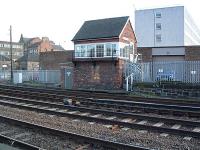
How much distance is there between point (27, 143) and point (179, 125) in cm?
569

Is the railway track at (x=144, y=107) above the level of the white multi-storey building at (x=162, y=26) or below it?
below

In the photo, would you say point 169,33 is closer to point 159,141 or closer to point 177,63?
point 177,63

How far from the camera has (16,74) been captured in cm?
4728

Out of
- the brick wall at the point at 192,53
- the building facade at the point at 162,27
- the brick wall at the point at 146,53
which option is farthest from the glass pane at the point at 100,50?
the building facade at the point at 162,27

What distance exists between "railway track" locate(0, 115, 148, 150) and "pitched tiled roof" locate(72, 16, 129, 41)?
904 inches

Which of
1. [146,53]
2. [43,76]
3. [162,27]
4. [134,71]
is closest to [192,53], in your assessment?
→ [146,53]

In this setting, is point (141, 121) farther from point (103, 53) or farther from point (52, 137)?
point (103, 53)

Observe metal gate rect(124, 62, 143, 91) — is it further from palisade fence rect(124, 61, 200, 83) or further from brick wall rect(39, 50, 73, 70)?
brick wall rect(39, 50, 73, 70)

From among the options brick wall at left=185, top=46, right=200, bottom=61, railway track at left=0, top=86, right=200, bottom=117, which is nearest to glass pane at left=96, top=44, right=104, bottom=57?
railway track at left=0, top=86, right=200, bottom=117

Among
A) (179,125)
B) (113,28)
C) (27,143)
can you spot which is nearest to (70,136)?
(27,143)

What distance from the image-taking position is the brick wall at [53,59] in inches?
2288

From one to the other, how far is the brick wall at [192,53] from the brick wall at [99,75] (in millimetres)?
18392

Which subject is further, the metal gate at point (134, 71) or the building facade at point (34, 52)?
the building facade at point (34, 52)

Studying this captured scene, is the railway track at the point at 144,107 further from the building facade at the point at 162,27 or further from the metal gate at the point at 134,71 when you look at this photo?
the building facade at the point at 162,27
